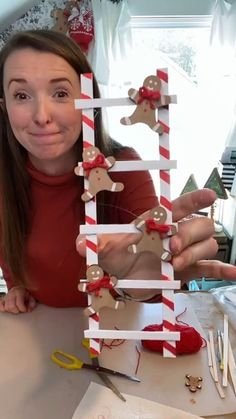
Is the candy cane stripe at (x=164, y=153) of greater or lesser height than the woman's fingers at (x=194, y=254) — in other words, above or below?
above

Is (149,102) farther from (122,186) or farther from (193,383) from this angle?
(193,383)

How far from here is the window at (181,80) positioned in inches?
84.8

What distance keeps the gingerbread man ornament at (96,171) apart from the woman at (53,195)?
0.08m

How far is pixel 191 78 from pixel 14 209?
1802 millimetres

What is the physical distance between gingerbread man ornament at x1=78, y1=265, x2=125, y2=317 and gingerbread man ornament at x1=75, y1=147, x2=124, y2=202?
10 cm

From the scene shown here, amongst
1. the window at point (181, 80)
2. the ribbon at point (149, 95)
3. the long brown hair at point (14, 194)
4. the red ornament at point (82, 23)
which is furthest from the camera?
the window at point (181, 80)

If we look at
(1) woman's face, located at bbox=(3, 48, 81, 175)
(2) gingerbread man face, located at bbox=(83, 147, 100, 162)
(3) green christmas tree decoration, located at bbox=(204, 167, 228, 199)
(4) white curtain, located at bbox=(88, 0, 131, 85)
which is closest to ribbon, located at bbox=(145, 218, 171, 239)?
(2) gingerbread man face, located at bbox=(83, 147, 100, 162)

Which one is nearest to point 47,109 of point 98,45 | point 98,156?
point 98,156

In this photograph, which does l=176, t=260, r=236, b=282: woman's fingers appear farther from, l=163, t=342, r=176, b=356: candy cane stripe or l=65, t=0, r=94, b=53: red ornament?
l=65, t=0, r=94, b=53: red ornament

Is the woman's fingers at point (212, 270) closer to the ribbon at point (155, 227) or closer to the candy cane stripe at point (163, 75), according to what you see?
the ribbon at point (155, 227)

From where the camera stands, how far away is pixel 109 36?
2.09 metres

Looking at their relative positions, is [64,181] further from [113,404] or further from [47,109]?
[113,404]

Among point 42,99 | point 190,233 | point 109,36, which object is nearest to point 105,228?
point 190,233

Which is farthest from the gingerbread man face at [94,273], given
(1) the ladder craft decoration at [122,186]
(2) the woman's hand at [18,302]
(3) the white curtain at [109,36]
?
(3) the white curtain at [109,36]
